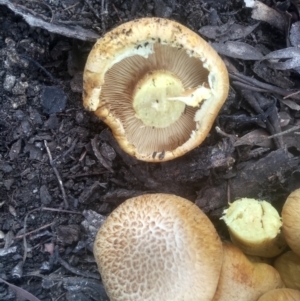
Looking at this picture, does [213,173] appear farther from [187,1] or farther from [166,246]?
[187,1]

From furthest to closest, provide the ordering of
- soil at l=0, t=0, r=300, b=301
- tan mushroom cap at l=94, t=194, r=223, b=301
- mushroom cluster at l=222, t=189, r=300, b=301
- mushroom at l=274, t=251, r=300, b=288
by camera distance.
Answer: soil at l=0, t=0, r=300, b=301 < mushroom at l=274, t=251, r=300, b=288 < mushroom cluster at l=222, t=189, r=300, b=301 < tan mushroom cap at l=94, t=194, r=223, b=301

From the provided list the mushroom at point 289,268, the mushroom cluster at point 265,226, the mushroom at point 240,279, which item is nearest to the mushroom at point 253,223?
the mushroom cluster at point 265,226

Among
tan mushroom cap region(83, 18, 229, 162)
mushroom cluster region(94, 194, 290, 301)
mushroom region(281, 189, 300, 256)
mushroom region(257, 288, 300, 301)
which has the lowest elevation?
mushroom region(257, 288, 300, 301)

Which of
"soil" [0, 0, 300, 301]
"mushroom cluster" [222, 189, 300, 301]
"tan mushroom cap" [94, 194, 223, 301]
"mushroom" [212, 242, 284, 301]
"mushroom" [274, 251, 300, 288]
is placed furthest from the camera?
"soil" [0, 0, 300, 301]

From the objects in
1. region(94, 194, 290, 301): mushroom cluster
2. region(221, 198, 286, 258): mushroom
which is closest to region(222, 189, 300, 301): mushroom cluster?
region(221, 198, 286, 258): mushroom

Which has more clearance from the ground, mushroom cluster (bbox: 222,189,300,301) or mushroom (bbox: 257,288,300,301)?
mushroom cluster (bbox: 222,189,300,301)

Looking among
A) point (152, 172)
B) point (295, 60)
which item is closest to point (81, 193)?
point (152, 172)

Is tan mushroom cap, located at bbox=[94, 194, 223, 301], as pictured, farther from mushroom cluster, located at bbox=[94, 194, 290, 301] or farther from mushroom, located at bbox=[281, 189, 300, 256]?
mushroom, located at bbox=[281, 189, 300, 256]
